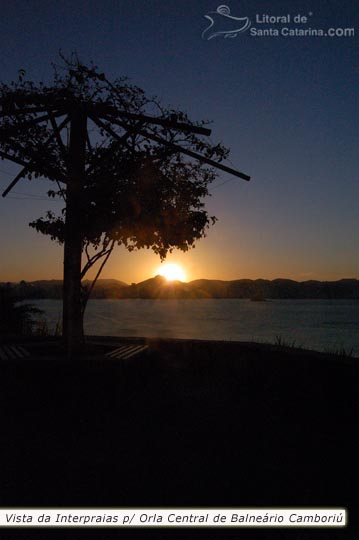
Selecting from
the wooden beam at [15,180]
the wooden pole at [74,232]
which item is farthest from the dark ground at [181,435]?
the wooden beam at [15,180]

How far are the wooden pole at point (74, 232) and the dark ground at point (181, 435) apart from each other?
53 centimetres

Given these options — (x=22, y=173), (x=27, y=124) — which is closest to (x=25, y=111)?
(x=27, y=124)

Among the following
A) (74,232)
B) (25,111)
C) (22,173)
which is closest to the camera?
(25,111)

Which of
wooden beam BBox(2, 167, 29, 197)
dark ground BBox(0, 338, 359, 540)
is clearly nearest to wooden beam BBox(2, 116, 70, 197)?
wooden beam BBox(2, 167, 29, 197)

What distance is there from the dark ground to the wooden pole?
53cm

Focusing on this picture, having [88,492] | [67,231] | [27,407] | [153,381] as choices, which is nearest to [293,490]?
[88,492]

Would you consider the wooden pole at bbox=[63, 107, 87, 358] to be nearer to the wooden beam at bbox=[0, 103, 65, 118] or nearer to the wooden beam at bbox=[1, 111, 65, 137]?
the wooden beam at bbox=[1, 111, 65, 137]

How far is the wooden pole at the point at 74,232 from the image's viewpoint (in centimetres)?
812

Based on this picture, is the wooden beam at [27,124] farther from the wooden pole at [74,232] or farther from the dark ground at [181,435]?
the dark ground at [181,435]

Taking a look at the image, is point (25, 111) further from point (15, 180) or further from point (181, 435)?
point (181, 435)

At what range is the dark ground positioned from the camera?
431 centimetres

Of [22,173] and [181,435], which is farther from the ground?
[22,173]

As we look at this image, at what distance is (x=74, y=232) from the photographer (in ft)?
26.6

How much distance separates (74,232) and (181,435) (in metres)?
3.61
